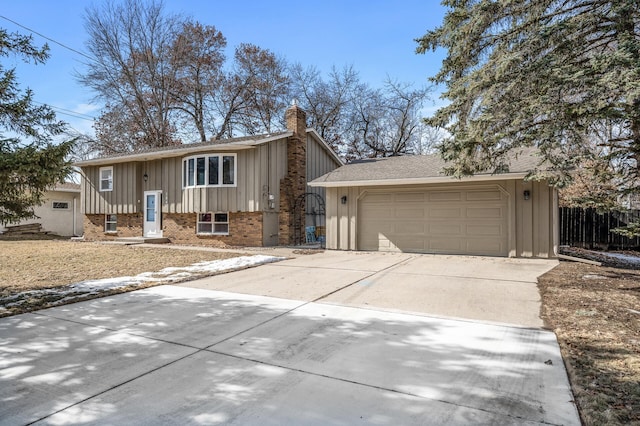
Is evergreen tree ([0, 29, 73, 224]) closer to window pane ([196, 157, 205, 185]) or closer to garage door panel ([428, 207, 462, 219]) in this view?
window pane ([196, 157, 205, 185])

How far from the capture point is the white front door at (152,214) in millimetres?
15984

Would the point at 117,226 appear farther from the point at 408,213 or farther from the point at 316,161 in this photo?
the point at 408,213

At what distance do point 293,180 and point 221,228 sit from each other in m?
3.46

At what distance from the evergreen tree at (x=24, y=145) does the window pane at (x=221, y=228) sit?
901cm

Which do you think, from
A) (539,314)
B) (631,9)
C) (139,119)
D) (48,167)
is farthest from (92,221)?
(631,9)

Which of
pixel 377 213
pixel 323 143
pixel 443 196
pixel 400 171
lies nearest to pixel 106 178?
pixel 323 143

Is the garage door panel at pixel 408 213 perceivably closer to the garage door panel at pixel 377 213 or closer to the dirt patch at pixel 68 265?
the garage door panel at pixel 377 213

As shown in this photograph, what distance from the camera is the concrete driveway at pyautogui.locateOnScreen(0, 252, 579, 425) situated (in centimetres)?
235

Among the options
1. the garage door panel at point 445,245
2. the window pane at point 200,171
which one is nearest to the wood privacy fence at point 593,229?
the garage door panel at point 445,245

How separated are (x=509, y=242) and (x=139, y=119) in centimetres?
2286

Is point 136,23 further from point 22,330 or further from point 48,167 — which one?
point 22,330

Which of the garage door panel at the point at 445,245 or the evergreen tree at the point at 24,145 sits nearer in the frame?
the evergreen tree at the point at 24,145

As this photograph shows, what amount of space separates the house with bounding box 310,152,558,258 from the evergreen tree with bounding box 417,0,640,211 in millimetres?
3479

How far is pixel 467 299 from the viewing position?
213 inches
